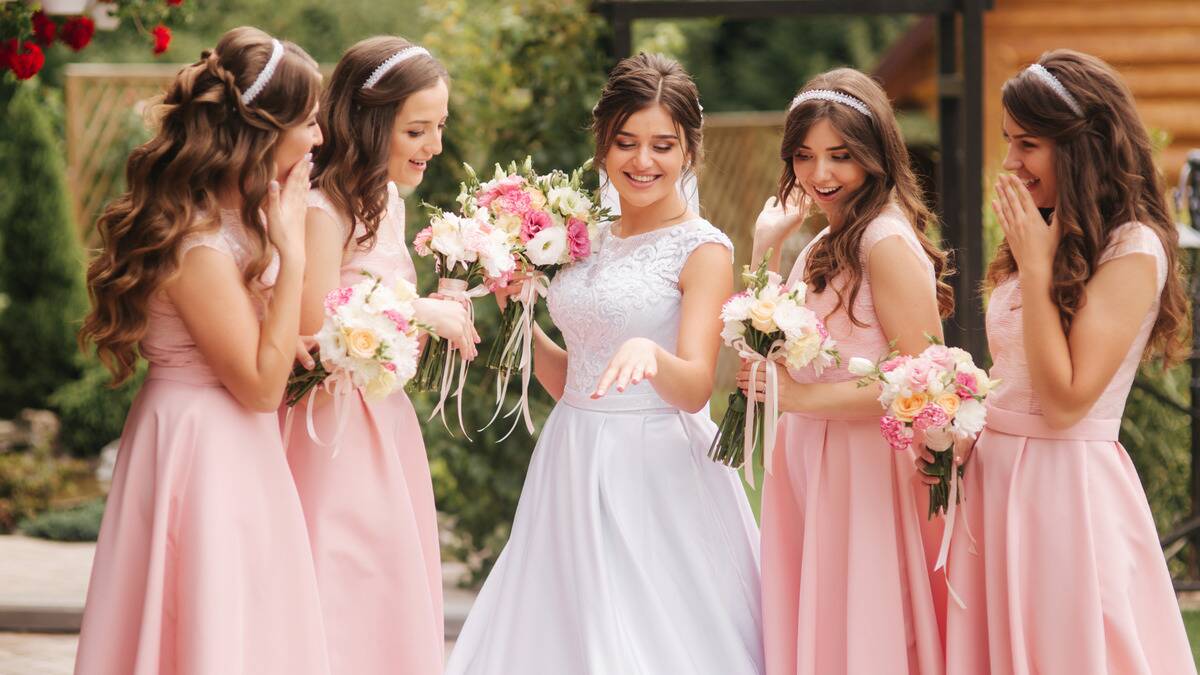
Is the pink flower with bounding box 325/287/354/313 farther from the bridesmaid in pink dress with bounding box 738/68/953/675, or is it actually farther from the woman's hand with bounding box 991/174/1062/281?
the woman's hand with bounding box 991/174/1062/281

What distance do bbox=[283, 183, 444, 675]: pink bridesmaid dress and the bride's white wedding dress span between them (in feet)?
0.65

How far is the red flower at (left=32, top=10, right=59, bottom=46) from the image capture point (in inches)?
201

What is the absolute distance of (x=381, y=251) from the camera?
4.09m

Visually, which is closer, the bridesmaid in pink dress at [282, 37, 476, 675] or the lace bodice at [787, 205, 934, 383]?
the lace bodice at [787, 205, 934, 383]

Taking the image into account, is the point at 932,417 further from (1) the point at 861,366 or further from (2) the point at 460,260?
(2) the point at 460,260

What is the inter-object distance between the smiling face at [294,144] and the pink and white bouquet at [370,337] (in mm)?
357

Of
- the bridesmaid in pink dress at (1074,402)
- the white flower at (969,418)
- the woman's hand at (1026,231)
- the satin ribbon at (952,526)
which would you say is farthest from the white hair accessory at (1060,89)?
the satin ribbon at (952,526)

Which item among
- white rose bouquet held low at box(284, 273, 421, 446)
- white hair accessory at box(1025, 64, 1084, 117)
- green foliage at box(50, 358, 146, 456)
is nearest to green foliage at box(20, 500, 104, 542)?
green foliage at box(50, 358, 146, 456)

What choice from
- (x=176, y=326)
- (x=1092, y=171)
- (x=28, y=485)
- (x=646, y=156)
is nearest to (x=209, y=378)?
(x=176, y=326)

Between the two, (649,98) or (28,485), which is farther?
(28,485)

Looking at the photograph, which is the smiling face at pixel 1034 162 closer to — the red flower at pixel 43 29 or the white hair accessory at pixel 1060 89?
the white hair accessory at pixel 1060 89

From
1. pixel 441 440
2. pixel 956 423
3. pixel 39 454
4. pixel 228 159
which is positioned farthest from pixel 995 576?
pixel 39 454

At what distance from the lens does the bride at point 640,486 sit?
374 centimetres

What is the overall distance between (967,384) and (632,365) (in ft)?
2.72
